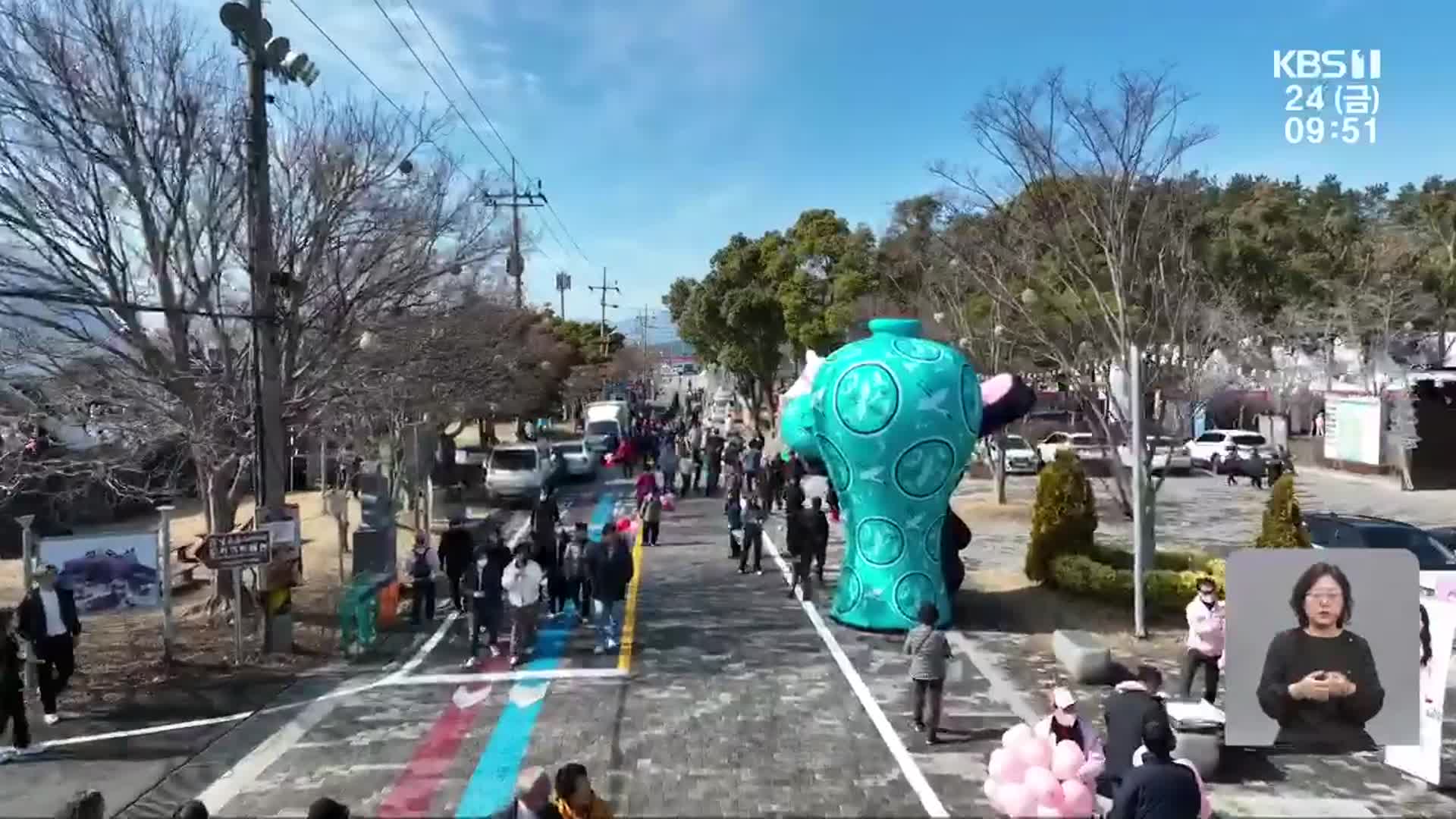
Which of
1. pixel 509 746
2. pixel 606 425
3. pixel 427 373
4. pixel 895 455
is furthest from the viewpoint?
pixel 606 425

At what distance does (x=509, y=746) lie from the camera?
9.43m

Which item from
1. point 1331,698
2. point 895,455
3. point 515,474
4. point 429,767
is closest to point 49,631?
point 429,767

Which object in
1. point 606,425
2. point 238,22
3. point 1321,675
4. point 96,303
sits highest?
point 238,22

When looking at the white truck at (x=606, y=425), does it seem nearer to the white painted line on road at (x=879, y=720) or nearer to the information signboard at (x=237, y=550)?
the white painted line on road at (x=879, y=720)

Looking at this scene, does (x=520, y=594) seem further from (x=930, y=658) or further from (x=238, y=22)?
(x=238, y=22)

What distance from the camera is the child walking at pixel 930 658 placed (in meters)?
9.32

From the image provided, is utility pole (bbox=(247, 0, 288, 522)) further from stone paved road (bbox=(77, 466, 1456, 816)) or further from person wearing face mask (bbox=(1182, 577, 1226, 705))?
person wearing face mask (bbox=(1182, 577, 1226, 705))

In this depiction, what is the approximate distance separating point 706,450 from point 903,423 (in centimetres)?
1756

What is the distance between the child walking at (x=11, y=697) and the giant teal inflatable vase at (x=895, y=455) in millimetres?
8423

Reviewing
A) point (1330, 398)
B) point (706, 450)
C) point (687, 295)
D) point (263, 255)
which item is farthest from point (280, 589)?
point (687, 295)

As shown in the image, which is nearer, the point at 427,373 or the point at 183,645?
the point at 183,645

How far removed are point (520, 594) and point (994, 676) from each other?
201 inches

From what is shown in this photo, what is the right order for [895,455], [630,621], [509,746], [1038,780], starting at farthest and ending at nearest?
[630,621] → [895,455] → [509,746] → [1038,780]

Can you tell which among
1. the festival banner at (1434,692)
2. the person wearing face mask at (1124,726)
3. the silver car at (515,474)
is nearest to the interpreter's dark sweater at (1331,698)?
the person wearing face mask at (1124,726)
